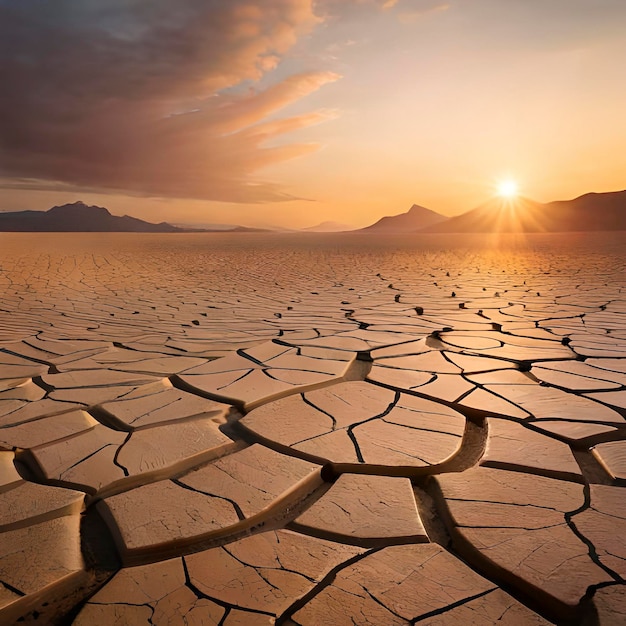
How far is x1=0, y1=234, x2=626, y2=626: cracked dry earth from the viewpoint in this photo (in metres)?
0.81

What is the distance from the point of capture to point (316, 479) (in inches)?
47.3

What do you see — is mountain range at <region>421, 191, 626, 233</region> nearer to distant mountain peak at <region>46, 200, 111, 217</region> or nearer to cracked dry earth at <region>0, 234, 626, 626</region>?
cracked dry earth at <region>0, 234, 626, 626</region>

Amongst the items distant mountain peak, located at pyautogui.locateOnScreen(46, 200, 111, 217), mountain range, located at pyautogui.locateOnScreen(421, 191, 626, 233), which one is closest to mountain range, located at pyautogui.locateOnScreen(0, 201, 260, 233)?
distant mountain peak, located at pyautogui.locateOnScreen(46, 200, 111, 217)

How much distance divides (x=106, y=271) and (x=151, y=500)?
7.42 meters

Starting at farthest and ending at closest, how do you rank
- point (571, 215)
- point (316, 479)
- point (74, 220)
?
point (74, 220), point (571, 215), point (316, 479)

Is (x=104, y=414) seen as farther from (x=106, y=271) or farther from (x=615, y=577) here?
(x=106, y=271)

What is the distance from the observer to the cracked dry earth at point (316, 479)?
0.81 metres

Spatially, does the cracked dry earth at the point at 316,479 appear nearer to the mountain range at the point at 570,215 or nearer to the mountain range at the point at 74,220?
the mountain range at the point at 570,215

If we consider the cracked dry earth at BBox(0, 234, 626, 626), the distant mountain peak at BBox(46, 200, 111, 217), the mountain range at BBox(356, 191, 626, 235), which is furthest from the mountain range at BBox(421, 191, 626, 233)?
the distant mountain peak at BBox(46, 200, 111, 217)

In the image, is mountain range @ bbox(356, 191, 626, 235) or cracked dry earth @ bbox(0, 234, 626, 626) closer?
cracked dry earth @ bbox(0, 234, 626, 626)

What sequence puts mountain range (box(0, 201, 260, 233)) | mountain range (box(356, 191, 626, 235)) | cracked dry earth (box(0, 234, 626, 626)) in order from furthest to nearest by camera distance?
mountain range (box(0, 201, 260, 233)) → mountain range (box(356, 191, 626, 235)) → cracked dry earth (box(0, 234, 626, 626))

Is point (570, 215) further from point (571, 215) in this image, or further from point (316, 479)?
point (316, 479)

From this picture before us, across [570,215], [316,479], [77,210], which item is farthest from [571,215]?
[77,210]

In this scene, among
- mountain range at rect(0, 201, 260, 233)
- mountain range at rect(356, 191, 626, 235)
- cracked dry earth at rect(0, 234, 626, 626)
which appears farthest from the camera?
mountain range at rect(0, 201, 260, 233)
